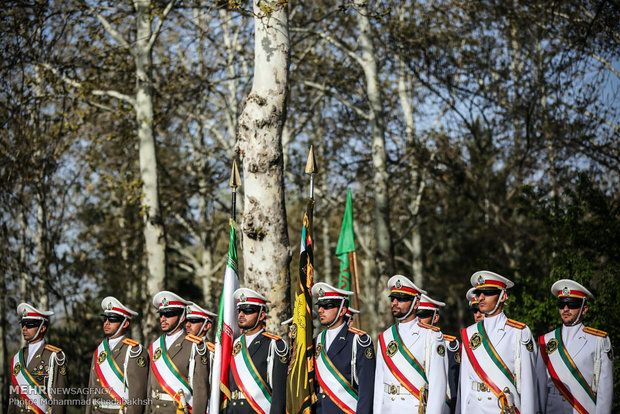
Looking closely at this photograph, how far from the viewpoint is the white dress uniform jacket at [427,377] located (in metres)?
6.75

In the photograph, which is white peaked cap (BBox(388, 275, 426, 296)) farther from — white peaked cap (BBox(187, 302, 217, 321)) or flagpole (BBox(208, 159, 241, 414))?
white peaked cap (BBox(187, 302, 217, 321))

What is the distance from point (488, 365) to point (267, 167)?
11.4 ft

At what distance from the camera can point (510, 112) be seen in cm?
1892

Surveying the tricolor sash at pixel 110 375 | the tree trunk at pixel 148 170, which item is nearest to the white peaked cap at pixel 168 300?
the tricolor sash at pixel 110 375

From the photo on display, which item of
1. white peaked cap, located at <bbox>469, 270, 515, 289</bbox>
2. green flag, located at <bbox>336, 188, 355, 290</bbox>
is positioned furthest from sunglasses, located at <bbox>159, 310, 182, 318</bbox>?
green flag, located at <bbox>336, 188, 355, 290</bbox>

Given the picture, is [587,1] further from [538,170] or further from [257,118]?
[257,118]

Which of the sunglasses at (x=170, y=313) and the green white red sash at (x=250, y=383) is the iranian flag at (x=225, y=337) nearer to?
the green white red sash at (x=250, y=383)

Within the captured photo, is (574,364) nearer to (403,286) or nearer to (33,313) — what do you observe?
(403,286)

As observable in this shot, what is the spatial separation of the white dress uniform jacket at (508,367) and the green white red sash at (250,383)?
1812 millimetres

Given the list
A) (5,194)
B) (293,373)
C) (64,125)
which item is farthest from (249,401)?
(64,125)

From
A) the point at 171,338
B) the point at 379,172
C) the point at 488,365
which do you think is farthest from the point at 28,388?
the point at 379,172

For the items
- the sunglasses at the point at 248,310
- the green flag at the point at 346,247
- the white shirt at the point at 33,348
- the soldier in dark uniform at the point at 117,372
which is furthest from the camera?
the green flag at the point at 346,247

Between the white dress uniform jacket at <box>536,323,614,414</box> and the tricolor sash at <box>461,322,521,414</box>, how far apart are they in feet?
2.14

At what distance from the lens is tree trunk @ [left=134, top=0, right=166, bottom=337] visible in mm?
13914
